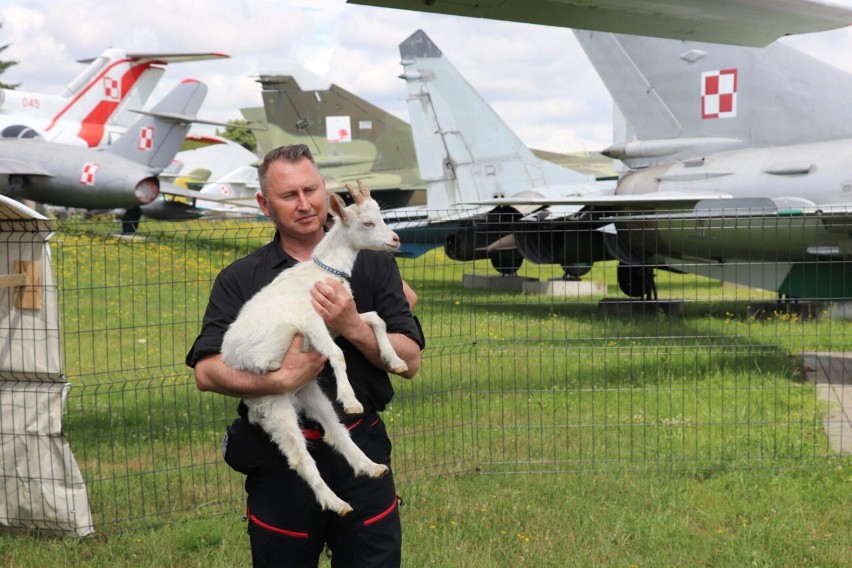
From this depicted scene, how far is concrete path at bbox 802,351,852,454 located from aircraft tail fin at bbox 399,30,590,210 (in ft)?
30.9

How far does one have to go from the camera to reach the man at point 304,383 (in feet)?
8.64

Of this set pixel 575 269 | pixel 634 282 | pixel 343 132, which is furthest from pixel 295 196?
pixel 343 132

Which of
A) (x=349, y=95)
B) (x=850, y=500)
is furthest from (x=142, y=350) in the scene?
(x=349, y=95)

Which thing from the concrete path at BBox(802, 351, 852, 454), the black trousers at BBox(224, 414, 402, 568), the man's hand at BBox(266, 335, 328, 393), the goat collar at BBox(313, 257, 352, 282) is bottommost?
the concrete path at BBox(802, 351, 852, 454)

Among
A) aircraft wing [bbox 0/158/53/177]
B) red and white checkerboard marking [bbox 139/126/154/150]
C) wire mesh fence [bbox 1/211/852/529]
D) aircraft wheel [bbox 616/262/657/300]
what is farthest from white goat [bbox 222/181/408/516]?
red and white checkerboard marking [bbox 139/126/154/150]

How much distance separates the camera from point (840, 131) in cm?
1218

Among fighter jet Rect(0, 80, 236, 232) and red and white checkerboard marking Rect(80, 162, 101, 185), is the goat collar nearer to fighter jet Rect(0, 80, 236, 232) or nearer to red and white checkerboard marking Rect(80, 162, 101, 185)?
fighter jet Rect(0, 80, 236, 232)

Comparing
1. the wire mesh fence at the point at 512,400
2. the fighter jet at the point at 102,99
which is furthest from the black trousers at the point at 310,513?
the fighter jet at the point at 102,99

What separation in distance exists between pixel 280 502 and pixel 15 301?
2993 millimetres

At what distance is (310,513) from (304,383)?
42cm

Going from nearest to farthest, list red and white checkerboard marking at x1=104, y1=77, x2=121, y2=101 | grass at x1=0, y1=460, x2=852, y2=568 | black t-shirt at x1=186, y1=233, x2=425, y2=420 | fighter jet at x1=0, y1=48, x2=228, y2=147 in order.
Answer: black t-shirt at x1=186, y1=233, x2=425, y2=420 → grass at x1=0, y1=460, x2=852, y2=568 → fighter jet at x1=0, y1=48, x2=228, y2=147 → red and white checkerboard marking at x1=104, y1=77, x2=121, y2=101

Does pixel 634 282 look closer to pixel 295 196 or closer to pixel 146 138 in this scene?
pixel 295 196

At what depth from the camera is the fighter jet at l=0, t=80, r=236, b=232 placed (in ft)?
79.4

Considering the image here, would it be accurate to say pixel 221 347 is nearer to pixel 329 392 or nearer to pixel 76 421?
pixel 329 392
